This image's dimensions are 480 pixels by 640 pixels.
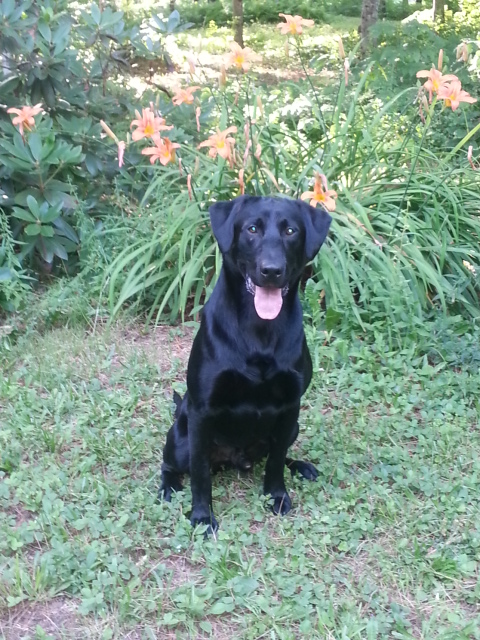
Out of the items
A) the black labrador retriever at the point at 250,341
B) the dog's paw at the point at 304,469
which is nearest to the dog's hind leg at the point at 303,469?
the dog's paw at the point at 304,469

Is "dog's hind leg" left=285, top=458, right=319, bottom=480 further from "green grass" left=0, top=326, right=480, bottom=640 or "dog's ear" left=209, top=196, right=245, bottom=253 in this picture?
"dog's ear" left=209, top=196, right=245, bottom=253

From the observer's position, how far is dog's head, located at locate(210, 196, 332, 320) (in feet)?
7.30

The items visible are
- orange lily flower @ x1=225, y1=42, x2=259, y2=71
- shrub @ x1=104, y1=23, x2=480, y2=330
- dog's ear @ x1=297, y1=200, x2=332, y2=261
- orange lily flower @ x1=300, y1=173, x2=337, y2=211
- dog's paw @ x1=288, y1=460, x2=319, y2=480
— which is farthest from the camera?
shrub @ x1=104, y1=23, x2=480, y2=330

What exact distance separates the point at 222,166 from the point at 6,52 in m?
1.62

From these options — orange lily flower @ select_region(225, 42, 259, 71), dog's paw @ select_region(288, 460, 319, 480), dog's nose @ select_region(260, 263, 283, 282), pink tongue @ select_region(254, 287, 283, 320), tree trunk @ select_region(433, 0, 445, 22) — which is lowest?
dog's paw @ select_region(288, 460, 319, 480)

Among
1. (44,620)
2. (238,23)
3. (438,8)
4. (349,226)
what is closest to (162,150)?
(349,226)

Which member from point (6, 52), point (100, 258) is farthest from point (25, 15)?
point (100, 258)

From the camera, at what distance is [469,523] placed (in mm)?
2486

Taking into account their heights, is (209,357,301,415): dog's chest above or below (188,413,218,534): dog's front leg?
above

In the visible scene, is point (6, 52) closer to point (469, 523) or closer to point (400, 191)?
point (400, 191)

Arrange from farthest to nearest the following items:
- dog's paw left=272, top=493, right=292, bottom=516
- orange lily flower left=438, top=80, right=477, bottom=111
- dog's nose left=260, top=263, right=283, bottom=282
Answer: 1. orange lily flower left=438, top=80, right=477, bottom=111
2. dog's paw left=272, top=493, right=292, bottom=516
3. dog's nose left=260, top=263, right=283, bottom=282

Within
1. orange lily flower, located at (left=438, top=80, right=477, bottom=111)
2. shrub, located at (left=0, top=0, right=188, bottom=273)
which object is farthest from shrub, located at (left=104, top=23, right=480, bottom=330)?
shrub, located at (left=0, top=0, right=188, bottom=273)

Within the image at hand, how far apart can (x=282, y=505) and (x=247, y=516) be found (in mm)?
147

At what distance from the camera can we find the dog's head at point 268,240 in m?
2.23
